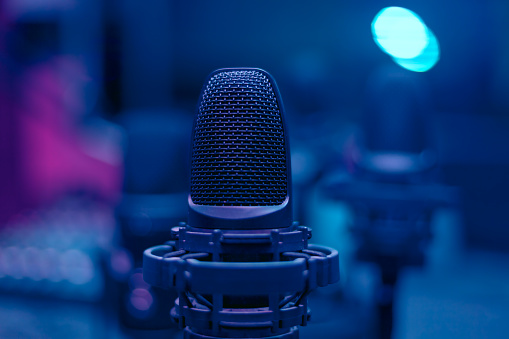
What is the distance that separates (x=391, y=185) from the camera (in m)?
1.35

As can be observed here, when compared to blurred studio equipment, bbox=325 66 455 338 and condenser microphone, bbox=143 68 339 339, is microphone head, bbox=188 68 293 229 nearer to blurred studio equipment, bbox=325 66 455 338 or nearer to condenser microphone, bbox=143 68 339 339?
condenser microphone, bbox=143 68 339 339

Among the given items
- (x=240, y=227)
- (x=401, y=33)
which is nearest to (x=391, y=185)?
(x=240, y=227)

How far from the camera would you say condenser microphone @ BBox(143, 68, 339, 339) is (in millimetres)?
672

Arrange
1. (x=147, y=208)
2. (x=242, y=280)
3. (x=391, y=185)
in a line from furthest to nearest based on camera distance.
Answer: (x=147, y=208), (x=391, y=185), (x=242, y=280)

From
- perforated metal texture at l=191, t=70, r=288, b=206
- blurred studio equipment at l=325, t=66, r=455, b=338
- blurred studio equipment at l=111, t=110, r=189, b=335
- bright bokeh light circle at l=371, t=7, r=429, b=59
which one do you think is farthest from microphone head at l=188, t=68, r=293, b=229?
bright bokeh light circle at l=371, t=7, r=429, b=59

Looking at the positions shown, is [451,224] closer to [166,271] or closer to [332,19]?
[332,19]

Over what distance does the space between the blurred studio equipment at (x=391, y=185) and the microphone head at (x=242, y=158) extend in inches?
25.0

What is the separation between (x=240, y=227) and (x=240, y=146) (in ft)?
0.39

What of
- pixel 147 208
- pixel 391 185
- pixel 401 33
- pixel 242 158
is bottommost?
pixel 147 208

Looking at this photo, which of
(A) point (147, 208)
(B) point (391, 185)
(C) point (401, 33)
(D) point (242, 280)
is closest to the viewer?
(D) point (242, 280)

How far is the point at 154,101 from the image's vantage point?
484cm

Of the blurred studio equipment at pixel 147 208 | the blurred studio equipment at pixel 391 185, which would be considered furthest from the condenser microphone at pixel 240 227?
the blurred studio equipment at pixel 147 208

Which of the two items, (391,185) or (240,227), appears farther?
(391,185)

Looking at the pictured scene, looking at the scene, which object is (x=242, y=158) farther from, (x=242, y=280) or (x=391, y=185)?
(x=391, y=185)
